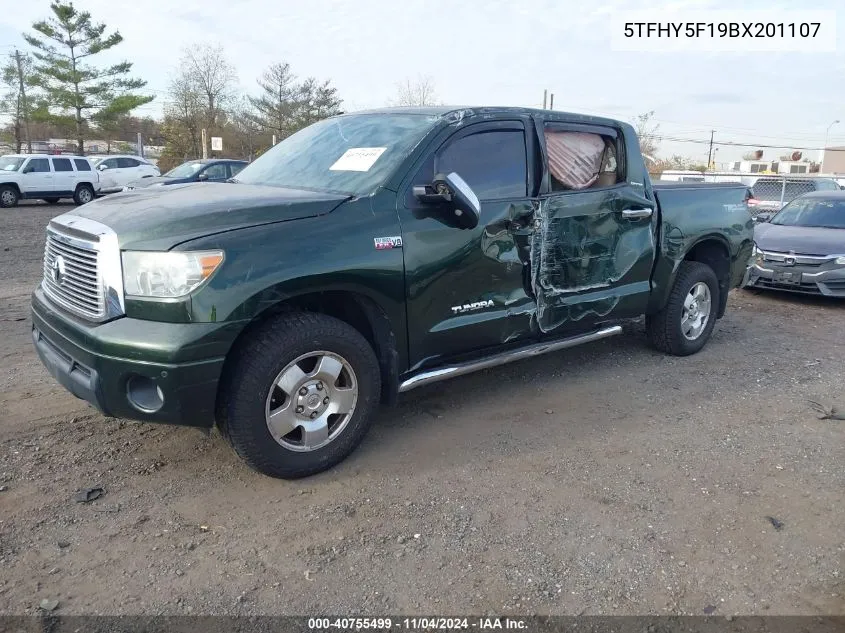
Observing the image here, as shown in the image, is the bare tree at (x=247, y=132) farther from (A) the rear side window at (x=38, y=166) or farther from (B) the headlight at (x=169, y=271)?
(B) the headlight at (x=169, y=271)

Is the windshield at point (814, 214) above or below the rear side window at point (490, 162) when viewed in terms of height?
below

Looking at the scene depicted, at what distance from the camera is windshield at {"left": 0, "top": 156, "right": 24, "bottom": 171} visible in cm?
1928

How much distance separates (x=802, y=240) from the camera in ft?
28.2

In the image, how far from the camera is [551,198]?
4324 millimetres

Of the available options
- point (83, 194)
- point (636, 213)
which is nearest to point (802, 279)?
point (636, 213)

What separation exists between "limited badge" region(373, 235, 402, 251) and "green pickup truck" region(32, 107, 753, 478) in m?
0.01

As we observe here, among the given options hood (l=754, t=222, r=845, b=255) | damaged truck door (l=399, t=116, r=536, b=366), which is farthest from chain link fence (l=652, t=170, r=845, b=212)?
damaged truck door (l=399, t=116, r=536, b=366)

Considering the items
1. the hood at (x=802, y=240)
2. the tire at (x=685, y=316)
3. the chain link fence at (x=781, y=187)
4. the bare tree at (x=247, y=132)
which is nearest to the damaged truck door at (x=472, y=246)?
the tire at (x=685, y=316)

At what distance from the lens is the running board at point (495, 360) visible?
380cm

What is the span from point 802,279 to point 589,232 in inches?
199

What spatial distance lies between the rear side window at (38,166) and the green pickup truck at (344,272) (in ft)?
60.1

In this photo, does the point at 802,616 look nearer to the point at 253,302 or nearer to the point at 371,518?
the point at 371,518

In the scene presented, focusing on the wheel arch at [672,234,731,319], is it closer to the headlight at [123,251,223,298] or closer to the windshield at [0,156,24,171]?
the headlight at [123,251,223,298]

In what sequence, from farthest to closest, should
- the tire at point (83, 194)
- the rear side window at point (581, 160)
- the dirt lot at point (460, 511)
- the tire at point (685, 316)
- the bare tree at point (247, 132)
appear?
the bare tree at point (247, 132)
the tire at point (83, 194)
the tire at point (685, 316)
the rear side window at point (581, 160)
the dirt lot at point (460, 511)
